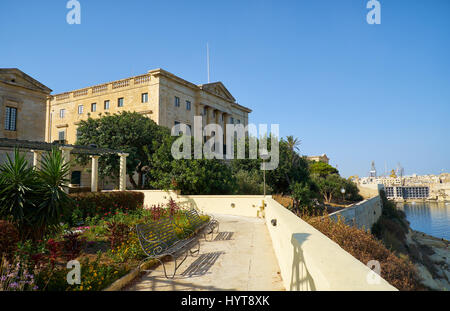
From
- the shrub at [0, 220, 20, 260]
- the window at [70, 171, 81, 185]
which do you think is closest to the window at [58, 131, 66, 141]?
the window at [70, 171, 81, 185]

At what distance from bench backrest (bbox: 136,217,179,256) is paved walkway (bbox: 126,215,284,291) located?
1.46 ft

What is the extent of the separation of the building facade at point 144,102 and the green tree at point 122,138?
512 centimetres

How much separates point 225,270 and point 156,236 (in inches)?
73.6

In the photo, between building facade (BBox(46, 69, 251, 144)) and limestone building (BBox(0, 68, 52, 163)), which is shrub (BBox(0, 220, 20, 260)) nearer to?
limestone building (BBox(0, 68, 52, 163))

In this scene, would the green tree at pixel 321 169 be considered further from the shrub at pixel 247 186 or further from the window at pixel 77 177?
the window at pixel 77 177

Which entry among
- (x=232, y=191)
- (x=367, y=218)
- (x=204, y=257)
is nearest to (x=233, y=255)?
(x=204, y=257)

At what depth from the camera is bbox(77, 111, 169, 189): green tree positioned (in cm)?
2364

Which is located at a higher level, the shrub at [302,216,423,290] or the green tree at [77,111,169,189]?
the green tree at [77,111,169,189]

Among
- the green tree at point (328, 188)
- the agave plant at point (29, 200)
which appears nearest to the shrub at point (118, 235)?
the agave plant at point (29, 200)

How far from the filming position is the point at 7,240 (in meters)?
4.81

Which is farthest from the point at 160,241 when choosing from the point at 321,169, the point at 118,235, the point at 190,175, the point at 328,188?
the point at 321,169
